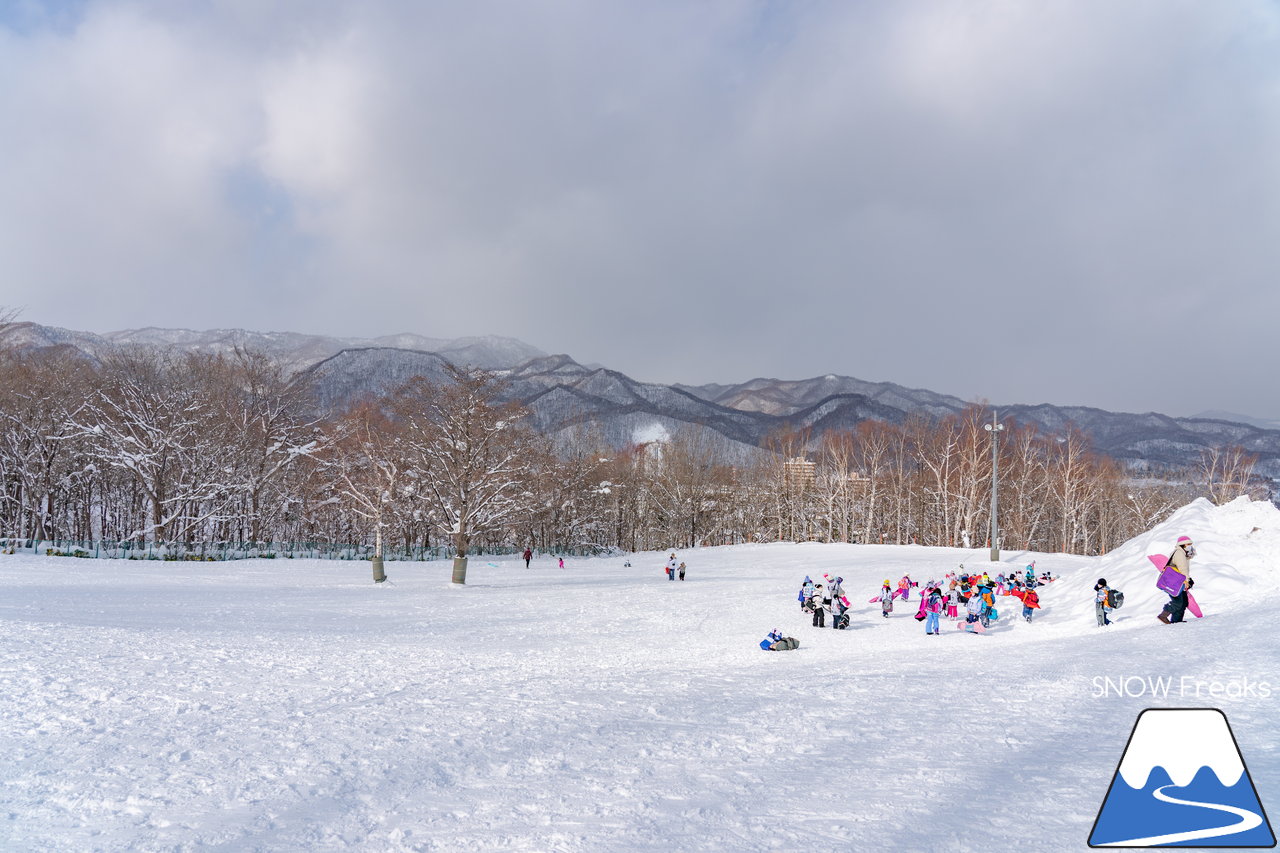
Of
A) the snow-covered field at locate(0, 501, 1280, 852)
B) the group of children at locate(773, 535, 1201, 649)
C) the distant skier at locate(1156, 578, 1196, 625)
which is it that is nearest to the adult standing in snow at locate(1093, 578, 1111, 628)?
the group of children at locate(773, 535, 1201, 649)

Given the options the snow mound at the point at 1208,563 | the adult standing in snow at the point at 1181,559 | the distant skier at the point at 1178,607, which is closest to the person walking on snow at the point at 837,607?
the snow mound at the point at 1208,563

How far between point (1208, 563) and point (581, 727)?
17.1 m

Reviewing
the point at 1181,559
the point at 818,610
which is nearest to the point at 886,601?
the point at 818,610

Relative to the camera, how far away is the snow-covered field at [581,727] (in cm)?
477

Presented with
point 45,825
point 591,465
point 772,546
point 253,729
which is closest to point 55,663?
point 253,729

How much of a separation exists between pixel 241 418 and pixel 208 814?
48.6 meters

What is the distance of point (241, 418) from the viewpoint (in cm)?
4656

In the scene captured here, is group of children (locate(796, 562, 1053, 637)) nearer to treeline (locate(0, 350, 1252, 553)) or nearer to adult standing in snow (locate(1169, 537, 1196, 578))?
adult standing in snow (locate(1169, 537, 1196, 578))

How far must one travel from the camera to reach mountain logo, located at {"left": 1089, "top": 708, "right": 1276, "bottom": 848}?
4242 millimetres

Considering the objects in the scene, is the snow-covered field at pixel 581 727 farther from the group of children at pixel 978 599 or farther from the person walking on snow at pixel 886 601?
the person walking on snow at pixel 886 601

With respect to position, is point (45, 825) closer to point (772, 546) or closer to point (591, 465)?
point (772, 546)

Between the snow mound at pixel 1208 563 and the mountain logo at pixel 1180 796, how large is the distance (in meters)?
12.0

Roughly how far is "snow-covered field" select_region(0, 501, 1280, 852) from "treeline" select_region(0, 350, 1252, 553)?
62.6 feet

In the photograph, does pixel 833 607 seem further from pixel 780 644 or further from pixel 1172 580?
pixel 1172 580
